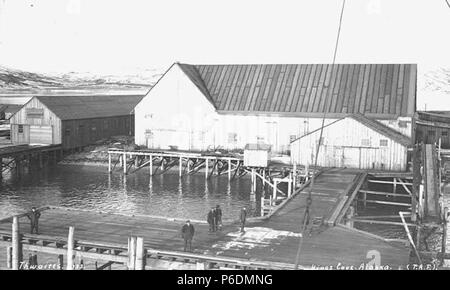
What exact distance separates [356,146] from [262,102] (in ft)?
40.2

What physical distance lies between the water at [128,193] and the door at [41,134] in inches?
201

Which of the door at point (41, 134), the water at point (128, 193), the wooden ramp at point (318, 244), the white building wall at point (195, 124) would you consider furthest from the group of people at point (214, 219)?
the door at point (41, 134)

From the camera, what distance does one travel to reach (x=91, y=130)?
66125mm

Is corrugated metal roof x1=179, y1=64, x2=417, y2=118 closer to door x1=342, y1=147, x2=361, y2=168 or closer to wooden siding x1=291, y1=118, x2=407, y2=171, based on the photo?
wooden siding x1=291, y1=118, x2=407, y2=171

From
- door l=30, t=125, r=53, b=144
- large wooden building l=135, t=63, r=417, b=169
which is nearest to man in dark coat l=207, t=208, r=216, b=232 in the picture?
large wooden building l=135, t=63, r=417, b=169

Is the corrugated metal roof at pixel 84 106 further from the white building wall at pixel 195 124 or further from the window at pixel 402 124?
the window at pixel 402 124

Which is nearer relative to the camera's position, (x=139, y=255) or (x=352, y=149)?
(x=139, y=255)

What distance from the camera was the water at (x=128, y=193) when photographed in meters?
39.6

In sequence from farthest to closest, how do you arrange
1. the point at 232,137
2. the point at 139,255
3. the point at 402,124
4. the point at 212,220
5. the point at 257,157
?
the point at 232,137, the point at 402,124, the point at 257,157, the point at 212,220, the point at 139,255

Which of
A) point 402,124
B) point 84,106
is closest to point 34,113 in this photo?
point 84,106

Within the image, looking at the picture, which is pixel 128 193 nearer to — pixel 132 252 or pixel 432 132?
pixel 132 252

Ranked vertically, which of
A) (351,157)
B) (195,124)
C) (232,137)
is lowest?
A: (351,157)
